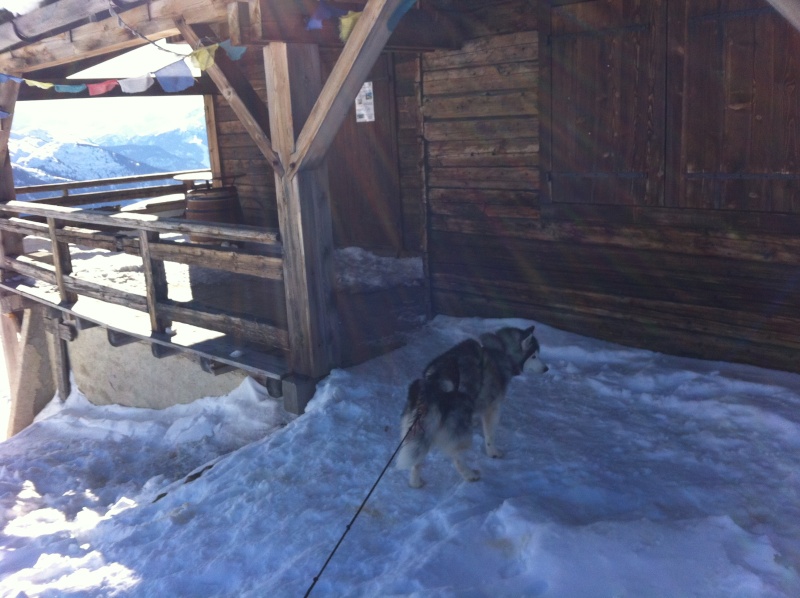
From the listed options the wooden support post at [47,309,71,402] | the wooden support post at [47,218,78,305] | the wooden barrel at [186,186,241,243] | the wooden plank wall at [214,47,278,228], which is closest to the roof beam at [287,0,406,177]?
the wooden support post at [47,218,78,305]

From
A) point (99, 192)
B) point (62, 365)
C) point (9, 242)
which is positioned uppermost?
point (99, 192)

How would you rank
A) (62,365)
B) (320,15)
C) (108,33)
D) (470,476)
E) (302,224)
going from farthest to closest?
(62,365), (108,33), (302,224), (320,15), (470,476)

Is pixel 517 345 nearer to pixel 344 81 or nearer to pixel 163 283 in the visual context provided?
pixel 344 81

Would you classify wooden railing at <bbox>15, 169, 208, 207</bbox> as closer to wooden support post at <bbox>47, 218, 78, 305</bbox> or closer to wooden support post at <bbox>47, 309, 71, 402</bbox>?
wooden support post at <bbox>47, 309, 71, 402</bbox>

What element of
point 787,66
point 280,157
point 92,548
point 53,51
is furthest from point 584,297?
point 53,51

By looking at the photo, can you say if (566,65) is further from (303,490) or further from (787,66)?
(303,490)

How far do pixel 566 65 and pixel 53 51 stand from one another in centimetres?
552

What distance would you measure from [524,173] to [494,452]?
300cm

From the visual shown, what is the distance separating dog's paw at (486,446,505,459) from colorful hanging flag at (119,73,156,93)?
4.30 metres

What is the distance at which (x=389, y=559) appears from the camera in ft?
13.2

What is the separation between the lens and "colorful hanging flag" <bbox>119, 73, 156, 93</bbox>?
21.8ft

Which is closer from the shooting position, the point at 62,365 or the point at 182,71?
the point at 182,71

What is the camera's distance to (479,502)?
4363 mm

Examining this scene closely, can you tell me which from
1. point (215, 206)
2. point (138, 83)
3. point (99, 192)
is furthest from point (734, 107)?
point (99, 192)
